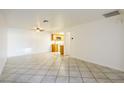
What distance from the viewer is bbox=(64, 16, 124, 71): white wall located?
4.41 m

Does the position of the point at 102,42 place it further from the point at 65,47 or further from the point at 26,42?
the point at 26,42

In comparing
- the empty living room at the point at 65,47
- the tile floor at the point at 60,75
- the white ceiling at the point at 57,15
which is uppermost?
the white ceiling at the point at 57,15

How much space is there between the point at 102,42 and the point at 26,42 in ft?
21.6

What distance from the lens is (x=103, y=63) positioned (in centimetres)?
520

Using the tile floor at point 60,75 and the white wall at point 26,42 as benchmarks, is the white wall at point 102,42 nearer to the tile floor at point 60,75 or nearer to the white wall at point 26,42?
the tile floor at point 60,75

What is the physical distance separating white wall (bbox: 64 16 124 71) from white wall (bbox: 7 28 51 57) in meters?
4.57

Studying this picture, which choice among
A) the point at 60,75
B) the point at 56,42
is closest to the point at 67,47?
the point at 56,42

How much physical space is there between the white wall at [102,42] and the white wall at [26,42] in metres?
4.57

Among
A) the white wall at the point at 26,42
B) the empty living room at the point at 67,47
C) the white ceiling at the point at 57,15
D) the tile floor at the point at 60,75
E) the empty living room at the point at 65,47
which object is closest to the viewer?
the empty living room at the point at 65,47

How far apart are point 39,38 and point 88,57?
20.1ft

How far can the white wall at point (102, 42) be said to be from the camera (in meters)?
4.41

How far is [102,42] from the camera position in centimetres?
521

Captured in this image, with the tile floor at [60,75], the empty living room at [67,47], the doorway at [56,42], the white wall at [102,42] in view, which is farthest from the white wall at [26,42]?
the white wall at [102,42]
